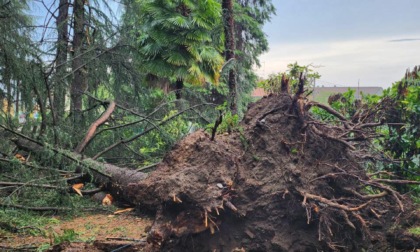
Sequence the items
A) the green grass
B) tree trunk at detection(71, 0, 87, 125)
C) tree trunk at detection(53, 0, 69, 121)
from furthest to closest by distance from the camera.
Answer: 1. tree trunk at detection(71, 0, 87, 125)
2. tree trunk at detection(53, 0, 69, 121)
3. the green grass

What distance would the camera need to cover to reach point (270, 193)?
3422mm

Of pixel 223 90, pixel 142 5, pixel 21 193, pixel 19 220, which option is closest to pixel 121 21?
pixel 142 5

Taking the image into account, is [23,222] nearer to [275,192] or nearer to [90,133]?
[90,133]

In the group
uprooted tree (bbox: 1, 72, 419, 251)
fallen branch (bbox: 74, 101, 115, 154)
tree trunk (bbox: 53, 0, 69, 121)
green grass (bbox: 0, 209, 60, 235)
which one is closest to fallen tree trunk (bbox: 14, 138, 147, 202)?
fallen branch (bbox: 74, 101, 115, 154)

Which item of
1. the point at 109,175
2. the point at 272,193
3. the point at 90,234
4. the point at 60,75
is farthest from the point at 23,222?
the point at 272,193

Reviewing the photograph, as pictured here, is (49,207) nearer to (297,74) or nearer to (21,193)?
(21,193)

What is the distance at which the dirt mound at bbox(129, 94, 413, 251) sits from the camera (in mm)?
3207

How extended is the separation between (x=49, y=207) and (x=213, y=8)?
7363 millimetres

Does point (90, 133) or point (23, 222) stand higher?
point (90, 133)

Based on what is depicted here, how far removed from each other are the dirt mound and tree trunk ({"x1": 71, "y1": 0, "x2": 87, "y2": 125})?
4310mm

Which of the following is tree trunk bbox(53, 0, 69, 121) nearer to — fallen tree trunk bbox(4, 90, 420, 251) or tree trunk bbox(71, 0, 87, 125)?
tree trunk bbox(71, 0, 87, 125)

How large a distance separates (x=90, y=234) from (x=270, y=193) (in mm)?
2282

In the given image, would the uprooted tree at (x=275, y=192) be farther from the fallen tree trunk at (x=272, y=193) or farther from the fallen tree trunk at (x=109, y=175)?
the fallen tree trunk at (x=109, y=175)

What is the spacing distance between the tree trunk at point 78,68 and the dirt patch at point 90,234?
2876mm
